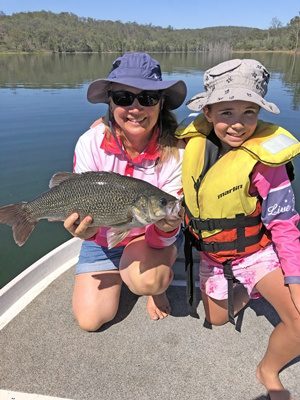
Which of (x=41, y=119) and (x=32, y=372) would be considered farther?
(x=41, y=119)

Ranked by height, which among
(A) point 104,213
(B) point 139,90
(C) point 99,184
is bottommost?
(A) point 104,213

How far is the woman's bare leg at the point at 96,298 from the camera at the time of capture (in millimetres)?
3266

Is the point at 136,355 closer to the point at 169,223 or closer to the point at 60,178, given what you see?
the point at 169,223

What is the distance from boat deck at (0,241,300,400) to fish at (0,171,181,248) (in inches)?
35.4

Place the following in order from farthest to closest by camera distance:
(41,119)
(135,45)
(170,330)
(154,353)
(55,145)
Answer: (135,45), (41,119), (55,145), (170,330), (154,353)

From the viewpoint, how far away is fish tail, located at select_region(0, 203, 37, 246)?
2.94 metres

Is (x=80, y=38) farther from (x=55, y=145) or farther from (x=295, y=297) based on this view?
(x=295, y=297)

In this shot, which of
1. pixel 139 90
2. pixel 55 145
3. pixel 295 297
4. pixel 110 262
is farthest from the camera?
pixel 55 145

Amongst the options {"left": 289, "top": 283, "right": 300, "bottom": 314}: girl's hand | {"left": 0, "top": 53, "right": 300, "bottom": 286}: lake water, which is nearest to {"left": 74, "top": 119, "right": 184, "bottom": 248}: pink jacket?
{"left": 289, "top": 283, "right": 300, "bottom": 314}: girl's hand

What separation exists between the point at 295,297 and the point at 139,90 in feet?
6.14

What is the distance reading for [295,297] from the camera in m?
2.51

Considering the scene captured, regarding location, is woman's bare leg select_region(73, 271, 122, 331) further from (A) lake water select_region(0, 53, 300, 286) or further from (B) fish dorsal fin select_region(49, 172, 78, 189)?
(A) lake water select_region(0, 53, 300, 286)

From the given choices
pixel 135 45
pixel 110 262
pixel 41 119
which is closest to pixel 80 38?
pixel 135 45

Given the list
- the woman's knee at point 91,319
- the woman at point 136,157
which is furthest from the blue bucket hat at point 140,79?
the woman's knee at point 91,319
